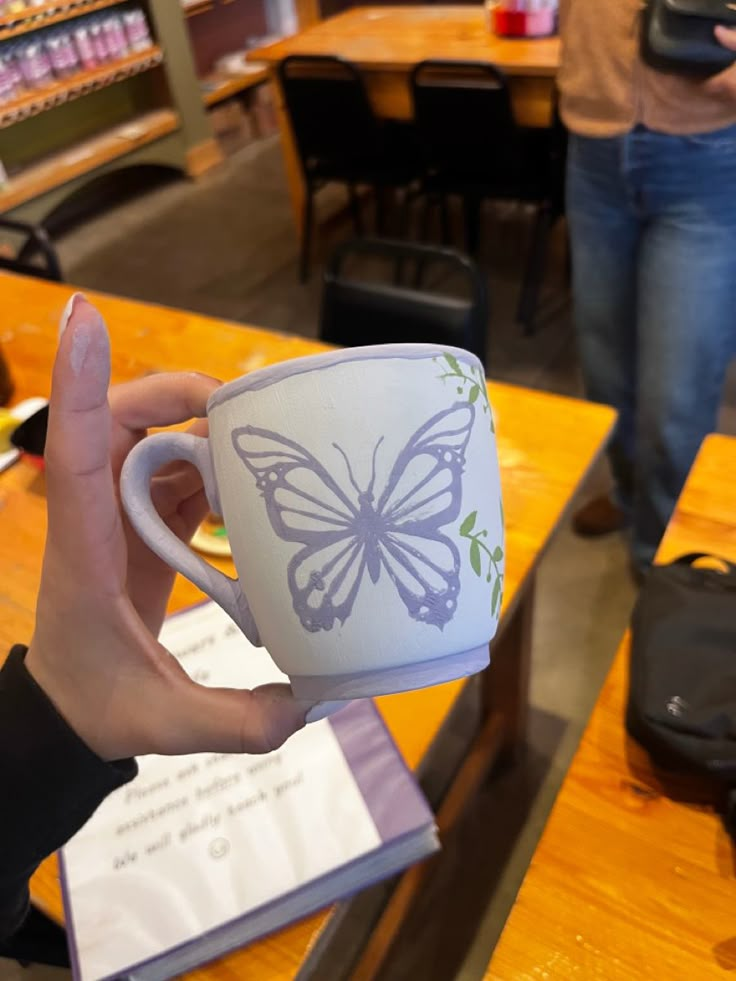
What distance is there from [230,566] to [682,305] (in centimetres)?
87

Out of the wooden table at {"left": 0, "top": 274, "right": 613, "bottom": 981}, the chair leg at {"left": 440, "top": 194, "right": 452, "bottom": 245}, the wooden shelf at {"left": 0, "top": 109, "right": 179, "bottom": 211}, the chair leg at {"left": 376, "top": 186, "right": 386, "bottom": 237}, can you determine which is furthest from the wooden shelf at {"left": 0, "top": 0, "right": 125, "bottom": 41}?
the wooden table at {"left": 0, "top": 274, "right": 613, "bottom": 981}

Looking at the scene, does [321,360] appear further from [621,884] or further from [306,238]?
[306,238]

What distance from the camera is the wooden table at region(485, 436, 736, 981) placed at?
54 cm

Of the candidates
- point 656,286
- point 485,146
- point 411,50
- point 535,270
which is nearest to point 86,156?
point 411,50

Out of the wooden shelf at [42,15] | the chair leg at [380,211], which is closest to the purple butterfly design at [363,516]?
the chair leg at [380,211]

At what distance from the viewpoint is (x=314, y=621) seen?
0.44 m

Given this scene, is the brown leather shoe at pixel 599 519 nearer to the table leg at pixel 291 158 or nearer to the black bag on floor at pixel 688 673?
the black bag on floor at pixel 688 673

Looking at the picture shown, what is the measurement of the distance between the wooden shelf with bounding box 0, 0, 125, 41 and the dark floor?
841 millimetres

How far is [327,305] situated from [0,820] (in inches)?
42.2

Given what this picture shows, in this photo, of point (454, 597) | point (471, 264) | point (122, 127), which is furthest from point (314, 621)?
point (122, 127)

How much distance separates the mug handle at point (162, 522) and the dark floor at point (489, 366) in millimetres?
885

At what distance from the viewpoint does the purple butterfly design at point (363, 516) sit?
416 mm

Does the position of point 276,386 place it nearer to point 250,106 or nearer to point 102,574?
point 102,574

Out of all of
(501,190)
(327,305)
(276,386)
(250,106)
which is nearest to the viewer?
(276,386)
